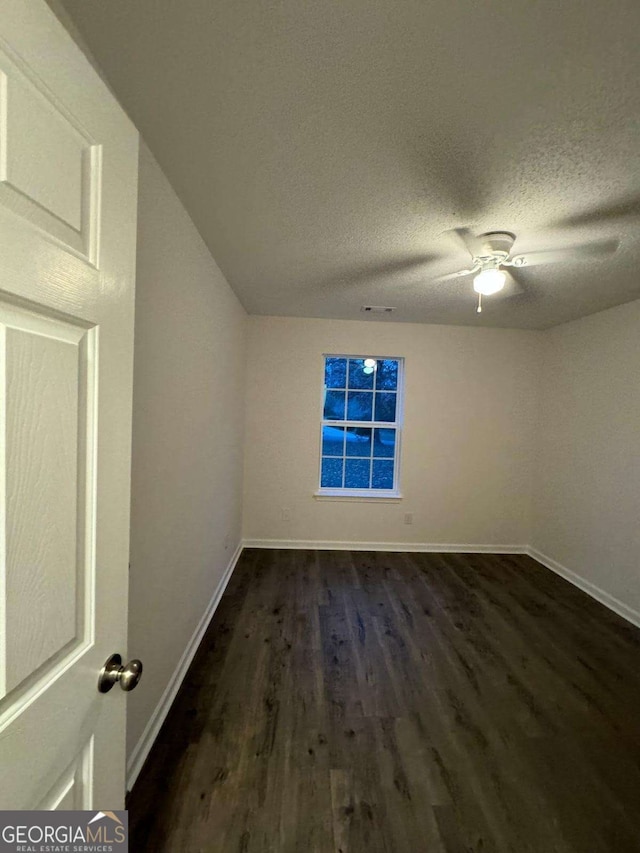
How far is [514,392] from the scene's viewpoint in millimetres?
3977

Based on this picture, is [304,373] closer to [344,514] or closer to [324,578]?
[344,514]

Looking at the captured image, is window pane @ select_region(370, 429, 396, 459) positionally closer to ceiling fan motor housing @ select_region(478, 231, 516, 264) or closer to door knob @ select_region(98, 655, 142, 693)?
ceiling fan motor housing @ select_region(478, 231, 516, 264)

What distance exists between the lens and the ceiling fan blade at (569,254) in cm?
194

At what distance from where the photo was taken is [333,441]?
410 centimetres

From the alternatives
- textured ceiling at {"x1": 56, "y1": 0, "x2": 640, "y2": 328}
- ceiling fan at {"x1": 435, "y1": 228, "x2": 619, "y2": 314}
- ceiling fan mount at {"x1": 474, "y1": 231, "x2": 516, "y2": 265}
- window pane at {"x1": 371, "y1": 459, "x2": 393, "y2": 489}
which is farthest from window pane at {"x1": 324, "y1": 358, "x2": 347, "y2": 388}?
ceiling fan mount at {"x1": 474, "y1": 231, "x2": 516, "y2": 265}

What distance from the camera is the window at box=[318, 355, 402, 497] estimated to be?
405 cm

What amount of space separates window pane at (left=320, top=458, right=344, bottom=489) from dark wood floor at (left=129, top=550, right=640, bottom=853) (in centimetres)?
136

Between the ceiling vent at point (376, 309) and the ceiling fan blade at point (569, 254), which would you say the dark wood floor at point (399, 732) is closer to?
the ceiling fan blade at point (569, 254)

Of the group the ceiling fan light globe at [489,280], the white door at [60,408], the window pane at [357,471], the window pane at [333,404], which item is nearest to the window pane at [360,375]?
the window pane at [333,404]

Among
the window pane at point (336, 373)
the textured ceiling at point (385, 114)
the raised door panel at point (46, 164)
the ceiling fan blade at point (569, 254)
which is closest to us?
the raised door panel at point (46, 164)

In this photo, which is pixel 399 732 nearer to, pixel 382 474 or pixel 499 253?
pixel 499 253

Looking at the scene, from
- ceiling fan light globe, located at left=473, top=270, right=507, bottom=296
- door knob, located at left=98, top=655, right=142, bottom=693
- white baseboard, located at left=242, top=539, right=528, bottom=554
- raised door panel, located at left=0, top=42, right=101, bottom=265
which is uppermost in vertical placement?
ceiling fan light globe, located at left=473, top=270, right=507, bottom=296

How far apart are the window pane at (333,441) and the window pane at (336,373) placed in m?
0.48

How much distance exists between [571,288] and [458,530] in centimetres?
253
